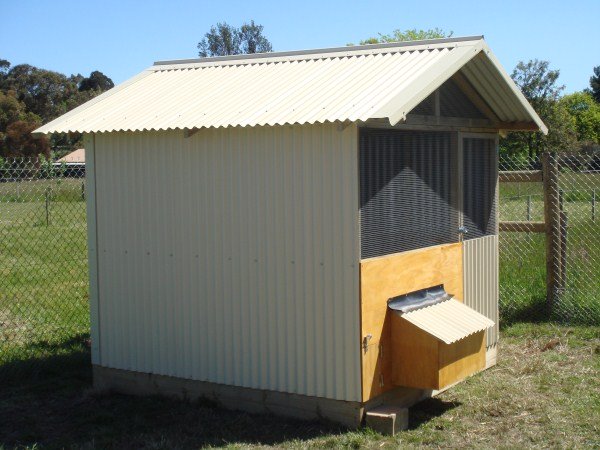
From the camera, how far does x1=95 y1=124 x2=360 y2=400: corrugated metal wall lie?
599 cm

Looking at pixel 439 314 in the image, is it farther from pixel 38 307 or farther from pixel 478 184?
pixel 38 307

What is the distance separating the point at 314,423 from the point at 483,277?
2.57 meters

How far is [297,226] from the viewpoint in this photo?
614 centimetres

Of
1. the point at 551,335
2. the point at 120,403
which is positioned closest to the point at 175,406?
the point at 120,403

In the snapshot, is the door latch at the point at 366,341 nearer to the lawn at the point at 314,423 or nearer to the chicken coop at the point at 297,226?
the chicken coop at the point at 297,226

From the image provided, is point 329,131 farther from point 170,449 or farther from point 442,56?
point 170,449

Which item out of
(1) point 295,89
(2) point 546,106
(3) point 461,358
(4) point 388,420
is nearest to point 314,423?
(4) point 388,420

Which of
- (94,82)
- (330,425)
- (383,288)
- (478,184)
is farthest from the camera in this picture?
(94,82)

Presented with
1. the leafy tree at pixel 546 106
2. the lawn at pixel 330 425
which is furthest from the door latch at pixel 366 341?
→ the leafy tree at pixel 546 106

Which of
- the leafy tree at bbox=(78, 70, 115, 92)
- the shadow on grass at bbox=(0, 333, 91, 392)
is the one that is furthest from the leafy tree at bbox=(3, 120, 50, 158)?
the shadow on grass at bbox=(0, 333, 91, 392)

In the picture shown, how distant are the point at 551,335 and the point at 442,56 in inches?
151

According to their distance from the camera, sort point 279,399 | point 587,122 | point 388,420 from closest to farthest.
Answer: point 388,420 < point 279,399 < point 587,122

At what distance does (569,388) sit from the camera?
705cm

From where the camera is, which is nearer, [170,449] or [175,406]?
[170,449]
